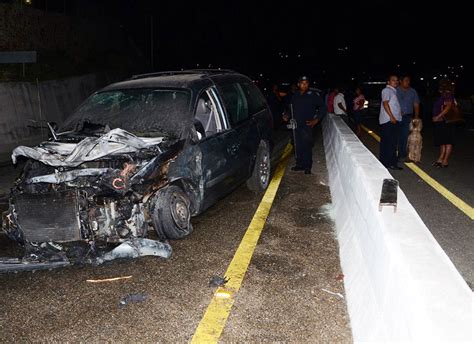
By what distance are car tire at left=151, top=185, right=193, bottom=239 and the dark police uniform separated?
3.79 m

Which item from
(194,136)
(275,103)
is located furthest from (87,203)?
(275,103)

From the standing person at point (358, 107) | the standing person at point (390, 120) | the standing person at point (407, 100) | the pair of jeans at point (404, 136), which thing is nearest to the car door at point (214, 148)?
the standing person at point (390, 120)

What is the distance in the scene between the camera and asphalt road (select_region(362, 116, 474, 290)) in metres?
4.33

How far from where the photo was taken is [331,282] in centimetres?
373

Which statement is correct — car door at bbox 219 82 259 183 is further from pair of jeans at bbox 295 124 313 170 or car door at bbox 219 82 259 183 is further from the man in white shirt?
the man in white shirt

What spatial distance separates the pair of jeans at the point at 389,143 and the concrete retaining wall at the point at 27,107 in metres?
8.81

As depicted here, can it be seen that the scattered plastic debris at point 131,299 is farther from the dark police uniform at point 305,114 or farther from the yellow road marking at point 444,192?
the dark police uniform at point 305,114

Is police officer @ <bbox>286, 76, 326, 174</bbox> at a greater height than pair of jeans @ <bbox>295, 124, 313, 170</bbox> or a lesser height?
greater

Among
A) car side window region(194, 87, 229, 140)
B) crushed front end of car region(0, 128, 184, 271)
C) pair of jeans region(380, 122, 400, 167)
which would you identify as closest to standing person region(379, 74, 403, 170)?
pair of jeans region(380, 122, 400, 167)

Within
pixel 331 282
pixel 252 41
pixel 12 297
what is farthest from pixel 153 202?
pixel 252 41

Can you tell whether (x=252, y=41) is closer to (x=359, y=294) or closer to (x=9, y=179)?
(x=9, y=179)

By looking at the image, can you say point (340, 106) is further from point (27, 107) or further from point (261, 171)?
point (27, 107)

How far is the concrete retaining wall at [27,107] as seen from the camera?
43.7 ft

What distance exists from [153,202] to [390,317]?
9.06 feet
